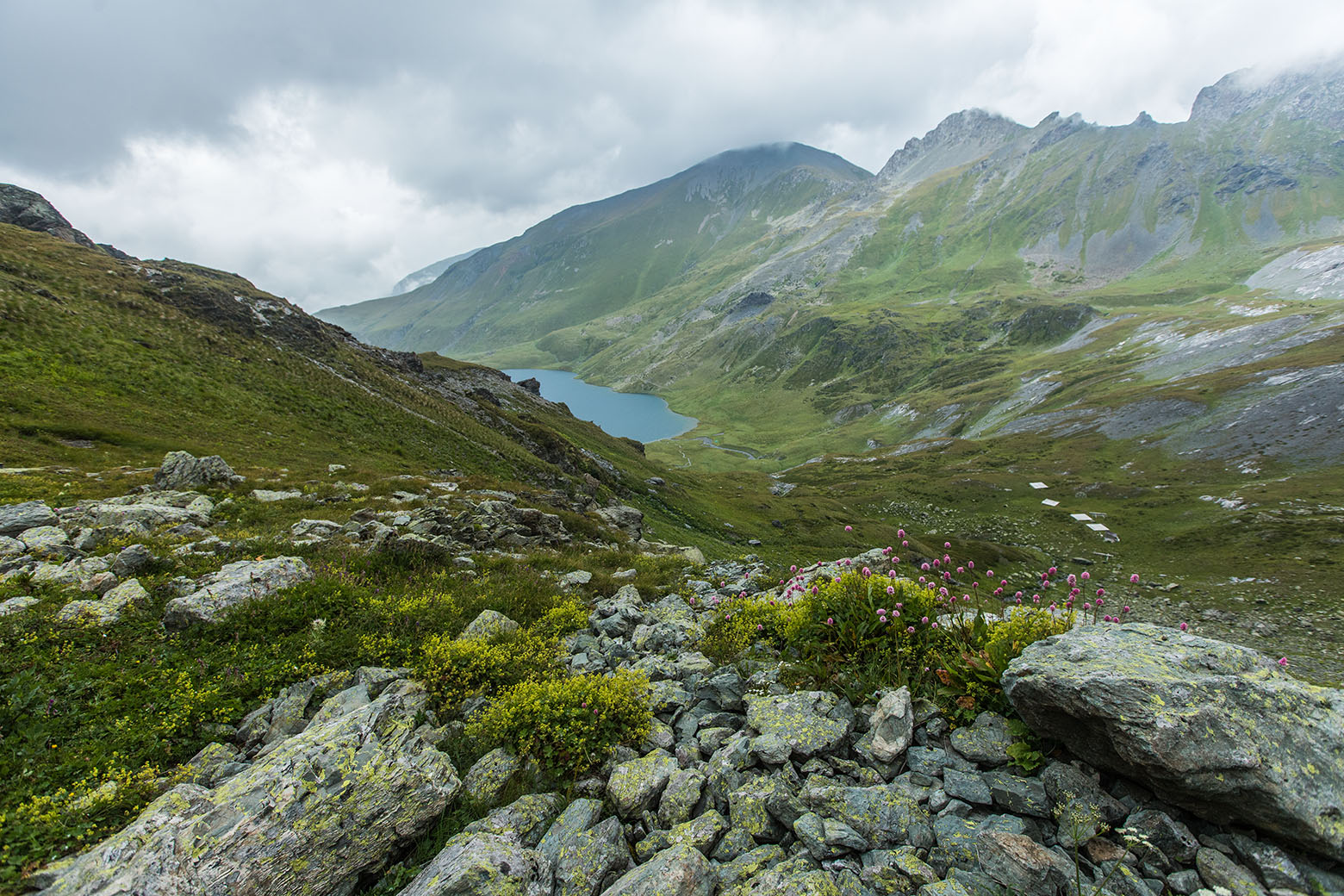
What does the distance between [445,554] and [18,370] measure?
1453 inches

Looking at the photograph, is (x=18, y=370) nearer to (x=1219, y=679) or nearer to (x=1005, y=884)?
(x=1005, y=884)

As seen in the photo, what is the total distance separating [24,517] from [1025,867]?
2140 centimetres

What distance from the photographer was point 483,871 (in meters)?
5.29

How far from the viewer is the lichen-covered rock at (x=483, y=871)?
16.9ft

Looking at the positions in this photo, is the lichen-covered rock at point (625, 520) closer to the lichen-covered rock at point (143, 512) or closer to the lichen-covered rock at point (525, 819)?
the lichen-covered rock at point (143, 512)

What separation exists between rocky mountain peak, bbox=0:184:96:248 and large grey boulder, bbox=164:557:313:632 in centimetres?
12006

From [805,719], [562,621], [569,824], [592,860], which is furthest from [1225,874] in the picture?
[562,621]

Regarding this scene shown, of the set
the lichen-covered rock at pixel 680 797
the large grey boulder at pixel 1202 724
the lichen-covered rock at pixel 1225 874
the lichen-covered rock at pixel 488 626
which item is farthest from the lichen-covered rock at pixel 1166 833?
the lichen-covered rock at pixel 488 626

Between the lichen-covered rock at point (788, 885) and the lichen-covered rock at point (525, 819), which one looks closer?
the lichen-covered rock at point (788, 885)

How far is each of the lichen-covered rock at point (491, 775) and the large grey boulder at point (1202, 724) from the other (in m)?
6.63

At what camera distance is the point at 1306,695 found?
5898 mm

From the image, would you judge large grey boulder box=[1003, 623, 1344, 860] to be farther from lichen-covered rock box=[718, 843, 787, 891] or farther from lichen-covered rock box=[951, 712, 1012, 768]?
lichen-covered rock box=[718, 843, 787, 891]

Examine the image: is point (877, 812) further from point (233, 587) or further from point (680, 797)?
point (233, 587)

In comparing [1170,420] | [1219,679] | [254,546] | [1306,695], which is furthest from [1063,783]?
[1170,420]
